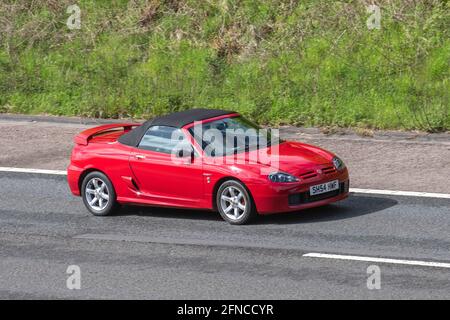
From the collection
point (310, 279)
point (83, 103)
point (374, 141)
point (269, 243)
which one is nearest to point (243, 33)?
point (83, 103)

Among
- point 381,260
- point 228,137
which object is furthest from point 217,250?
point 228,137

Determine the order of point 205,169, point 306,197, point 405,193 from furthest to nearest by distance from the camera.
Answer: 1. point 405,193
2. point 205,169
3. point 306,197

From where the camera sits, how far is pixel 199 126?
52.3 ft

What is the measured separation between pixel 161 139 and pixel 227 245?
93.8 inches

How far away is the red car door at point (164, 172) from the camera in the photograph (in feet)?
50.8

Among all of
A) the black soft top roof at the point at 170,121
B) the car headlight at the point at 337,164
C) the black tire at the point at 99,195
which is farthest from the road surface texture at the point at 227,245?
the black soft top roof at the point at 170,121

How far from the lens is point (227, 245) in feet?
47.0

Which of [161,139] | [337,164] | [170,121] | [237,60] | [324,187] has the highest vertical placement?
[237,60]

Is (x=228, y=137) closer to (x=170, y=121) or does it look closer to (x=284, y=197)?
(x=170, y=121)

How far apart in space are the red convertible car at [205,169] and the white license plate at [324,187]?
0.01m

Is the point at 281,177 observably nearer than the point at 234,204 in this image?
Yes

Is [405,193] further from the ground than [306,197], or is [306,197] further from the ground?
[306,197]

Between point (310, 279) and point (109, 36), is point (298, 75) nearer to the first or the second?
point (109, 36)

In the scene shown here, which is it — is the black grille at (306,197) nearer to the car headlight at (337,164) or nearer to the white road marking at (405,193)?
the car headlight at (337,164)
